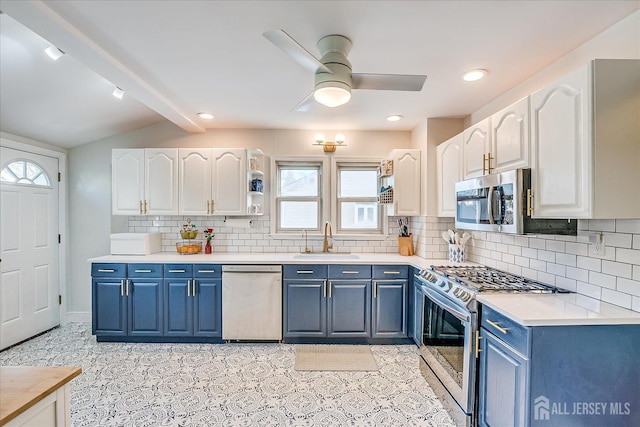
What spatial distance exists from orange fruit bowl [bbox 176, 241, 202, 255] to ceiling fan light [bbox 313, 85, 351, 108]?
2708 millimetres

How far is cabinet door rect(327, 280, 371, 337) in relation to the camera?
135 inches

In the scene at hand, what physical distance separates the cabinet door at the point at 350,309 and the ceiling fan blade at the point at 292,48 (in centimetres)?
233

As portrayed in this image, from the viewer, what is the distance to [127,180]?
376 centimetres

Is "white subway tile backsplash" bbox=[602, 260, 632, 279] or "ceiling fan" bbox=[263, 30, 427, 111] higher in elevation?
"ceiling fan" bbox=[263, 30, 427, 111]

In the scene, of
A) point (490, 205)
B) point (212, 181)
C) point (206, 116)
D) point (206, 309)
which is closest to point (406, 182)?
point (490, 205)

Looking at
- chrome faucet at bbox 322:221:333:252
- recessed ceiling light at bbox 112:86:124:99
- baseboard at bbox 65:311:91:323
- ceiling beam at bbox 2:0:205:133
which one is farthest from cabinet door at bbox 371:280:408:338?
baseboard at bbox 65:311:91:323

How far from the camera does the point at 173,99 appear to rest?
302 cm

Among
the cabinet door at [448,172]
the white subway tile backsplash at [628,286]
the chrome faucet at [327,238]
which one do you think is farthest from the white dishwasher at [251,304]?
the white subway tile backsplash at [628,286]

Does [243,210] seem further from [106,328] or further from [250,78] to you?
[106,328]

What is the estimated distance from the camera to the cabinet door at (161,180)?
3.74 meters

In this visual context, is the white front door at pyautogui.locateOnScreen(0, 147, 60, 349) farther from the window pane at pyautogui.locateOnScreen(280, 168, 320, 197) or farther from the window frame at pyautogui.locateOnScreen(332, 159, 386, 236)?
the window frame at pyautogui.locateOnScreen(332, 159, 386, 236)

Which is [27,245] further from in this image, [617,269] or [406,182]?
[617,269]

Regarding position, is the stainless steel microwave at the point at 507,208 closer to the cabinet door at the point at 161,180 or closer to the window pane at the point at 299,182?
the window pane at the point at 299,182

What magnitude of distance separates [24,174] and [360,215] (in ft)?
13.0
